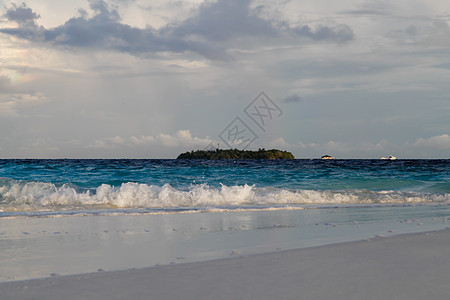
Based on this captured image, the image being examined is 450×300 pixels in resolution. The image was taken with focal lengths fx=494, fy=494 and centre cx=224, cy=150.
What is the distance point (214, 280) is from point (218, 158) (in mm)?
52461

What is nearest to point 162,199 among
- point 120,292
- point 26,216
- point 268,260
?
point 26,216

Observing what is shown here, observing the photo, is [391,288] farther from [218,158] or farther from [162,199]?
[218,158]

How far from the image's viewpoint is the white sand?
2.99 metres

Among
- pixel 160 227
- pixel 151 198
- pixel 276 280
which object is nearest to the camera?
pixel 276 280

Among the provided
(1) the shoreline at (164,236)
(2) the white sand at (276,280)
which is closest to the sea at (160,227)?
(1) the shoreline at (164,236)

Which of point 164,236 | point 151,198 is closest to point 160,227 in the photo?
point 164,236

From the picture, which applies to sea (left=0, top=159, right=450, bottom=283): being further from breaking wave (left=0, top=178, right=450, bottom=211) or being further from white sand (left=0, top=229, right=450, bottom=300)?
white sand (left=0, top=229, right=450, bottom=300)

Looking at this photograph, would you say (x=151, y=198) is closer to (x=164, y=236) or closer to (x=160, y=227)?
(x=160, y=227)

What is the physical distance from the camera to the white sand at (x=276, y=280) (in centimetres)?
299

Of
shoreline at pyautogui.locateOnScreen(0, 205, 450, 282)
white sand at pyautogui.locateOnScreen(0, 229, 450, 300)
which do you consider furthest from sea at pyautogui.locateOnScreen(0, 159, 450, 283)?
Answer: white sand at pyautogui.locateOnScreen(0, 229, 450, 300)

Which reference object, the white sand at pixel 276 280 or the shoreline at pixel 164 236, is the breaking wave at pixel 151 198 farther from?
the white sand at pixel 276 280

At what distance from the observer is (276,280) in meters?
3.31

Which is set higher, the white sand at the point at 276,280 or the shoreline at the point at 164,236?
the white sand at the point at 276,280

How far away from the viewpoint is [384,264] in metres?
3.81
